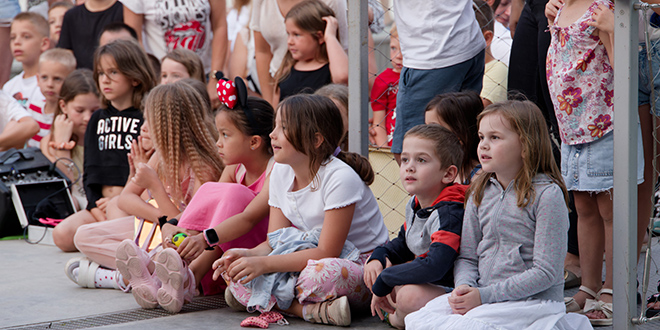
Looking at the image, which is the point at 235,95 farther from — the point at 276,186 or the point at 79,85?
the point at 79,85

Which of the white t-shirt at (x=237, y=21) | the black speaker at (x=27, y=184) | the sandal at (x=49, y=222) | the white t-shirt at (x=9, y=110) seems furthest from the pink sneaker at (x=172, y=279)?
the white t-shirt at (x=9, y=110)

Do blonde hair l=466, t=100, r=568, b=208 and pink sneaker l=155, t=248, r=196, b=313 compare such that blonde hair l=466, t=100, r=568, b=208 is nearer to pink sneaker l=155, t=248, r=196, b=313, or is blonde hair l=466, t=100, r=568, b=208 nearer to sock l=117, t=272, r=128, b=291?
pink sneaker l=155, t=248, r=196, b=313

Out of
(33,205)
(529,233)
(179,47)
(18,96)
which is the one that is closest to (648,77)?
(529,233)

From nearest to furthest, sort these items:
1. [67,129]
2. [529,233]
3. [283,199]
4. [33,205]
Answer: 1. [529,233]
2. [283,199]
3. [33,205]
4. [67,129]

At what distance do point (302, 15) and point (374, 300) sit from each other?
7.33 feet

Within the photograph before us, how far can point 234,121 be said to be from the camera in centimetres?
341

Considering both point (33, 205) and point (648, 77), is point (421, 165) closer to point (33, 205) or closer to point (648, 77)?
point (648, 77)

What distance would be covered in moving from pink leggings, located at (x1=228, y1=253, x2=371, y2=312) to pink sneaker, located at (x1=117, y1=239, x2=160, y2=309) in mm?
377

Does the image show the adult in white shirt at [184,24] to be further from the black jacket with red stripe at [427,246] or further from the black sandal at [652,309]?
the black sandal at [652,309]

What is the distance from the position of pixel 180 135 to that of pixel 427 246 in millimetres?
1673

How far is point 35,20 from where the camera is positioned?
6.89 m

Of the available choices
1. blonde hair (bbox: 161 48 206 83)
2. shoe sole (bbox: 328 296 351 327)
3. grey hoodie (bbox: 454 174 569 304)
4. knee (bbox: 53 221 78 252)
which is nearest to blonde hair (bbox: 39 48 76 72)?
blonde hair (bbox: 161 48 206 83)

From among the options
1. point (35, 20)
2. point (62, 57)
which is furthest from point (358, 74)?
point (35, 20)

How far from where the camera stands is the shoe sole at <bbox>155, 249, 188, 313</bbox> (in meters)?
3.02
